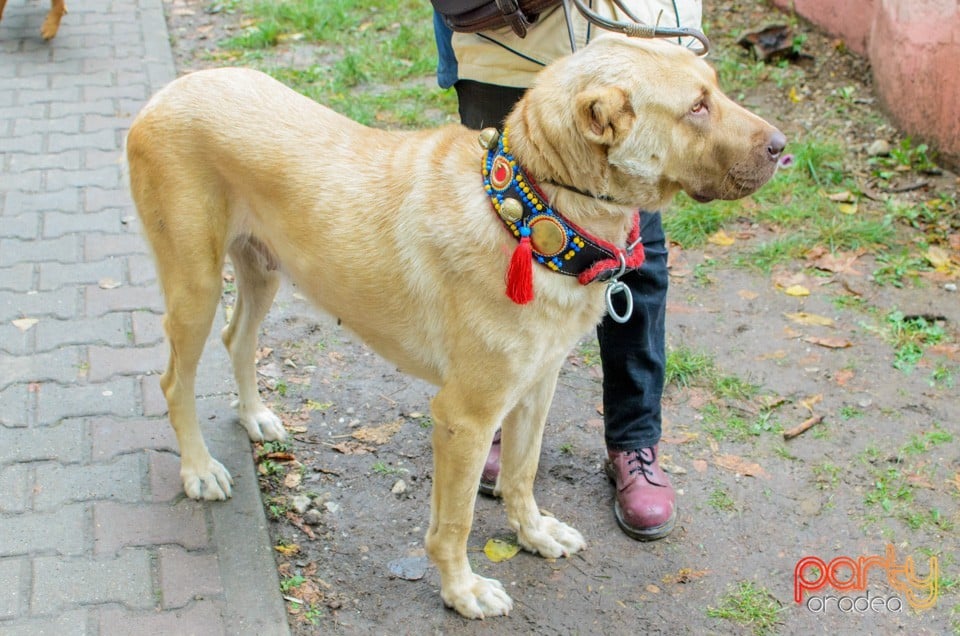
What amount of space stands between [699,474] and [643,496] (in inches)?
16.3

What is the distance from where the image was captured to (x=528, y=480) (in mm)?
3223

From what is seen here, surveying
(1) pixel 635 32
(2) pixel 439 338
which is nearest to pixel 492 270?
(2) pixel 439 338

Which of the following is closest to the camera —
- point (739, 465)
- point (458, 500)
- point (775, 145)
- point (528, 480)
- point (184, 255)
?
point (775, 145)

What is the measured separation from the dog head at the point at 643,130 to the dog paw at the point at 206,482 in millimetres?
1688

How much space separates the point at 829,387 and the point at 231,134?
8.88 feet

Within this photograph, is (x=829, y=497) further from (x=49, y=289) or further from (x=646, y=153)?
(x=49, y=289)

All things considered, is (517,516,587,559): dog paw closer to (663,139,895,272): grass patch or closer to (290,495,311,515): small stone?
(290,495,311,515): small stone

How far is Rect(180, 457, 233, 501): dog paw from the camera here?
11.1 feet

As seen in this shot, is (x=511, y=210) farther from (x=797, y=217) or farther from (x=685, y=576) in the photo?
(x=797, y=217)

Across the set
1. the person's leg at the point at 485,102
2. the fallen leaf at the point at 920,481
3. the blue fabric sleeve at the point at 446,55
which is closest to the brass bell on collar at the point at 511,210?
the person's leg at the point at 485,102

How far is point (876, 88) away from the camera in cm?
646

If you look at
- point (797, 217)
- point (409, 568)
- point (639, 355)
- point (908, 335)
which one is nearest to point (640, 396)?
point (639, 355)

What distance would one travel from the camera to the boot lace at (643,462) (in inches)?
136

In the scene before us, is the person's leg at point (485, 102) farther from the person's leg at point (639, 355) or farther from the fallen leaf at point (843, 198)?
the fallen leaf at point (843, 198)
